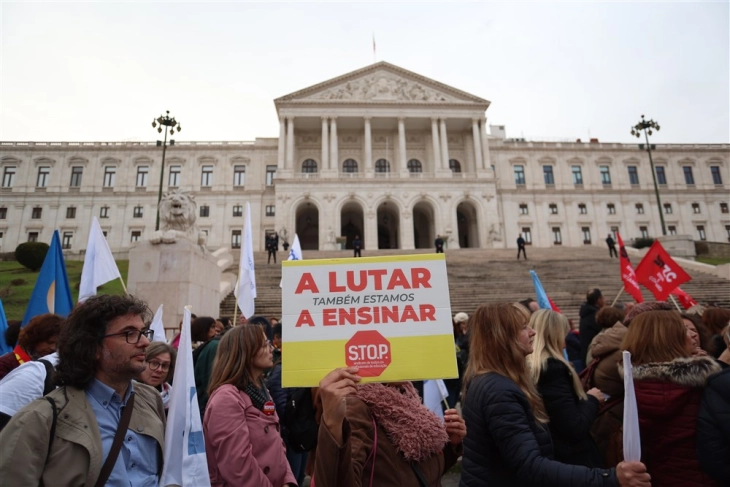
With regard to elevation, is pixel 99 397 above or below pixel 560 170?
below

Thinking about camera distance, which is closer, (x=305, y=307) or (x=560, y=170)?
(x=305, y=307)

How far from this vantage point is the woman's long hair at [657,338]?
302 cm

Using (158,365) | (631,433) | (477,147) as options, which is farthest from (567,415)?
(477,147)

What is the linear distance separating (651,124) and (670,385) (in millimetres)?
32686

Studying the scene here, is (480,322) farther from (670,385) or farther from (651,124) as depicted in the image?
(651,124)

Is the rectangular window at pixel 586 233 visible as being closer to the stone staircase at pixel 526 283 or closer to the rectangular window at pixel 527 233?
the rectangular window at pixel 527 233

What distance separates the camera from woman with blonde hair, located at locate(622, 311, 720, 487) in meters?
2.79

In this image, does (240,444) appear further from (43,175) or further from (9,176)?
(9,176)

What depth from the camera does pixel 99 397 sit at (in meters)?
2.43

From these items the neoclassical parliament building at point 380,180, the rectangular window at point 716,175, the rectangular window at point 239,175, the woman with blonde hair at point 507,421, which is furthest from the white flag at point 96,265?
the rectangular window at point 716,175

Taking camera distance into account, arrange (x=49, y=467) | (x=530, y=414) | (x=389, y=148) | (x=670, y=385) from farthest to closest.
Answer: (x=389, y=148) → (x=670, y=385) → (x=530, y=414) → (x=49, y=467)

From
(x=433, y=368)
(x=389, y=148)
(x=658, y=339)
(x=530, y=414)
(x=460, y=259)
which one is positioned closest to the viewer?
(x=433, y=368)

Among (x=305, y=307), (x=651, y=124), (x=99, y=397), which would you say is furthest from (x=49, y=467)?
(x=651, y=124)

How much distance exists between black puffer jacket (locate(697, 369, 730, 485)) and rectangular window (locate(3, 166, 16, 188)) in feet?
194
